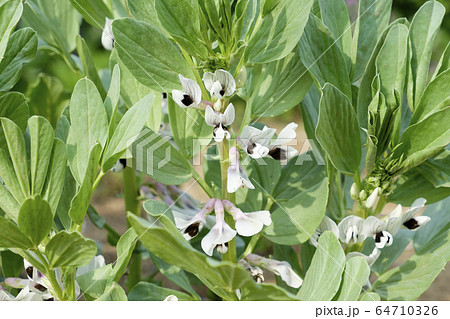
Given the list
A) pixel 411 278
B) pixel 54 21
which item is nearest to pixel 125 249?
pixel 411 278

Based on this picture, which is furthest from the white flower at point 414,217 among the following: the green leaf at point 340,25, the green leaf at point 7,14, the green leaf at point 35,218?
the green leaf at point 7,14

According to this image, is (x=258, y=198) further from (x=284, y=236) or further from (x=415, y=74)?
(x=415, y=74)

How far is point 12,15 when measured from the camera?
25.7 inches

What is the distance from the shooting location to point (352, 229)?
2.23 ft

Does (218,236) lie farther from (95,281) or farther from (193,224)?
(95,281)

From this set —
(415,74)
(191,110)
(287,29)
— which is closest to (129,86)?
(191,110)

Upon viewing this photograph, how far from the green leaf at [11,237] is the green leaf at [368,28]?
18.3 inches

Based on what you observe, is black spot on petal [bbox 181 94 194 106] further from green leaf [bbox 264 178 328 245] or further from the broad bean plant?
green leaf [bbox 264 178 328 245]

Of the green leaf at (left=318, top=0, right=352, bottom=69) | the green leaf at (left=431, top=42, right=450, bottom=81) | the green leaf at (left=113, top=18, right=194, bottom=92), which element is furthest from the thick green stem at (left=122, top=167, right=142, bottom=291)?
the green leaf at (left=431, top=42, right=450, bottom=81)

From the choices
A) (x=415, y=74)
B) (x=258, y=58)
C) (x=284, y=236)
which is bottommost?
(x=284, y=236)

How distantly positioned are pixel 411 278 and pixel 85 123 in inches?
17.5

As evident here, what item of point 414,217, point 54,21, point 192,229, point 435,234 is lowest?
point 435,234

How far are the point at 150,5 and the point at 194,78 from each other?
106mm
